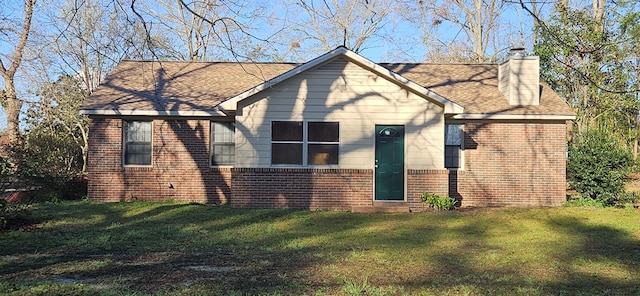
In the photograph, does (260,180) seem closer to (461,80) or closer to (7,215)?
(7,215)

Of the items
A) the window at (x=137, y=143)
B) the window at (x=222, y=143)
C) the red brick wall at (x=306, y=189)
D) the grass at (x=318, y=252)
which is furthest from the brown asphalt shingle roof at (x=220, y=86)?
the grass at (x=318, y=252)

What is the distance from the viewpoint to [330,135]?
1456 centimetres

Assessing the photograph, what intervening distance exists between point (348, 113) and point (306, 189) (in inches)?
88.6

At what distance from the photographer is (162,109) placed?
50.8 feet

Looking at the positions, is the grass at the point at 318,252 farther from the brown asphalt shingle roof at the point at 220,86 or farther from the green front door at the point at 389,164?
the brown asphalt shingle roof at the point at 220,86

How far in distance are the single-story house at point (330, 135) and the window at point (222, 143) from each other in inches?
1.1

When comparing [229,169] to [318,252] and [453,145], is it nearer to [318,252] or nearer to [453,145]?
[453,145]

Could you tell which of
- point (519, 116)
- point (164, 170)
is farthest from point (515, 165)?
point (164, 170)

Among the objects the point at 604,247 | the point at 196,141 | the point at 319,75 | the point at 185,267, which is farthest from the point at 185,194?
the point at 604,247

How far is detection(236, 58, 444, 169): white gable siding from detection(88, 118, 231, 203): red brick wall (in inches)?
79.3

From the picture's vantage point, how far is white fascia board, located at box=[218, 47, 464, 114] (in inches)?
548

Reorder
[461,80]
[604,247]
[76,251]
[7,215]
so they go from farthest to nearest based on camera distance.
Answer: [461,80], [7,215], [604,247], [76,251]

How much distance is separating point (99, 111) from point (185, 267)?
30.5 feet

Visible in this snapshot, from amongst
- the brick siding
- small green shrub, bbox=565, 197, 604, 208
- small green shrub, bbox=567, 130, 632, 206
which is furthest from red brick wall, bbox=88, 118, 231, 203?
small green shrub, bbox=567, 130, 632, 206
